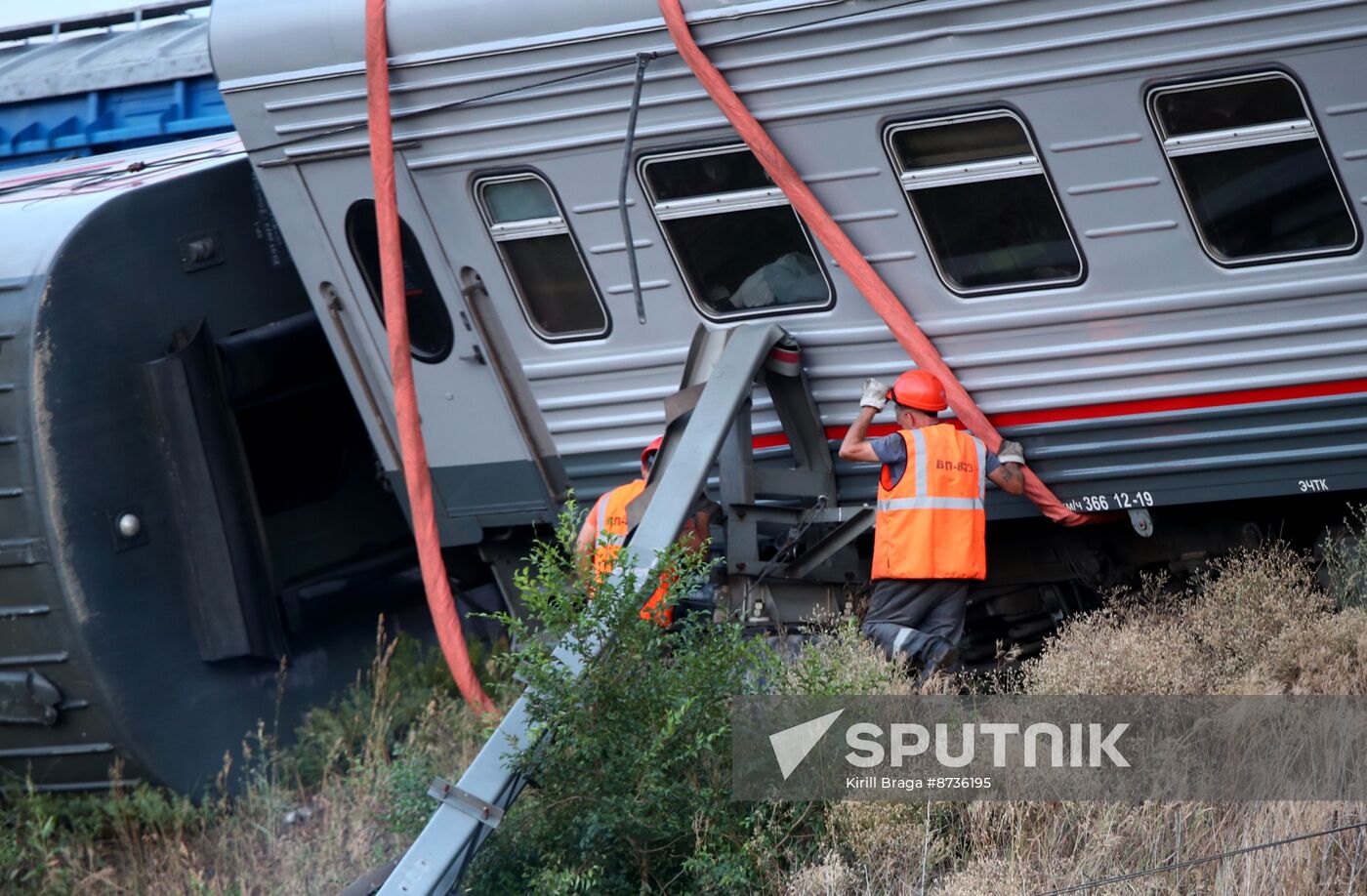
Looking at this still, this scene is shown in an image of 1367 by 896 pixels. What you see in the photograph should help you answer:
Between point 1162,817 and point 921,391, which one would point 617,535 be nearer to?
point 921,391

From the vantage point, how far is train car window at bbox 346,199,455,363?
24.9ft

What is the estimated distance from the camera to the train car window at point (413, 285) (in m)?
7.60

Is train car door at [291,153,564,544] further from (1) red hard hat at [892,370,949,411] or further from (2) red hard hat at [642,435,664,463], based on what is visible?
(1) red hard hat at [892,370,949,411]


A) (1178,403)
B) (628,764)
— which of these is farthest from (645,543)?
(1178,403)

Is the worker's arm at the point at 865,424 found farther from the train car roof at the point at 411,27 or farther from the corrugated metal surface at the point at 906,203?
the train car roof at the point at 411,27

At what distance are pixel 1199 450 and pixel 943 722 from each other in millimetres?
1769

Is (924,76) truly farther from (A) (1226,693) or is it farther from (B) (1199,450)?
A: (A) (1226,693)

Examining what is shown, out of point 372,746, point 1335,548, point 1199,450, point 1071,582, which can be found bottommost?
point 372,746

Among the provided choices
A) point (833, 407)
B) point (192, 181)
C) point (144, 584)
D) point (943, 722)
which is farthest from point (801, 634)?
point (192, 181)

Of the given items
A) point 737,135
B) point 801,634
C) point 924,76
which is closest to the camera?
point 924,76

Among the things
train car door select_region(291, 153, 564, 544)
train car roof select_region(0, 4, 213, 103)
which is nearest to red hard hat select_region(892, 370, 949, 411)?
train car door select_region(291, 153, 564, 544)

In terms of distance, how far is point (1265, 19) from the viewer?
18.5ft

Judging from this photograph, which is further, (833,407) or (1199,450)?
(833,407)

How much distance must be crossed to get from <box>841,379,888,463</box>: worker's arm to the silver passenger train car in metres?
0.14
